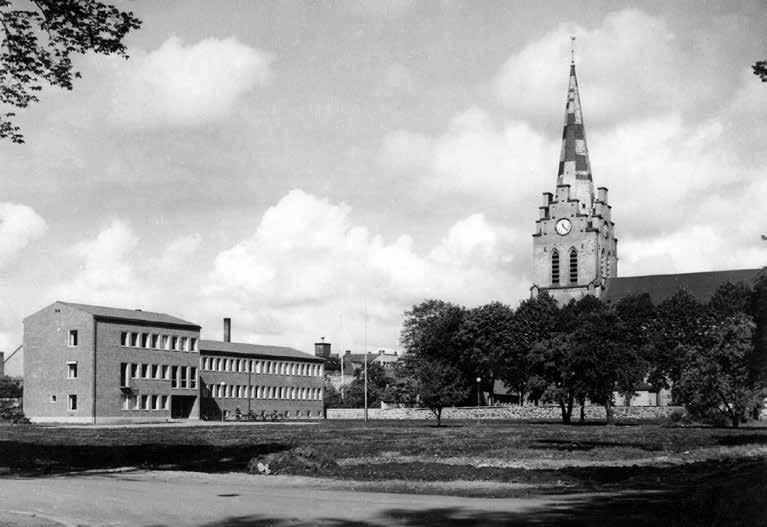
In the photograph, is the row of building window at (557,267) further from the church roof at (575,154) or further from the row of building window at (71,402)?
the row of building window at (71,402)

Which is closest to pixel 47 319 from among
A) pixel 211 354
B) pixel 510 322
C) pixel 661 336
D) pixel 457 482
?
pixel 211 354

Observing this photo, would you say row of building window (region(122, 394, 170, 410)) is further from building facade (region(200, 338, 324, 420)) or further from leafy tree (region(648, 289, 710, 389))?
leafy tree (region(648, 289, 710, 389))

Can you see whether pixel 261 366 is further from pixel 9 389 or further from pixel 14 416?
pixel 14 416

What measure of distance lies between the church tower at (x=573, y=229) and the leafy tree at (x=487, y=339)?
107 ft

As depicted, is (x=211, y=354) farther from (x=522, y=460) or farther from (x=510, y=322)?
(x=522, y=460)

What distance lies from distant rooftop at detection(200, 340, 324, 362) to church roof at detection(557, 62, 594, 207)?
4736 centimetres

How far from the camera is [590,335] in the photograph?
6719 cm

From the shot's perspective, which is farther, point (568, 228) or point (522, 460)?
point (568, 228)

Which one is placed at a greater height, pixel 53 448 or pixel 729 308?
pixel 729 308

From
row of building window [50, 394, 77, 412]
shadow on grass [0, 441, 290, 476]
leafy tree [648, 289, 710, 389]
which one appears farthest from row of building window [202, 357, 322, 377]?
shadow on grass [0, 441, 290, 476]

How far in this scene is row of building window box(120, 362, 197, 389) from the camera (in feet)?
280

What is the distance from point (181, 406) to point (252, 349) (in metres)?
19.1

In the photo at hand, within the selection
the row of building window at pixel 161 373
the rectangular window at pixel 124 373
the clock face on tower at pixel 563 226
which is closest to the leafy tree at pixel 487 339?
the row of building window at pixel 161 373

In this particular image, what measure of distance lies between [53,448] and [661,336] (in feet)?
263
